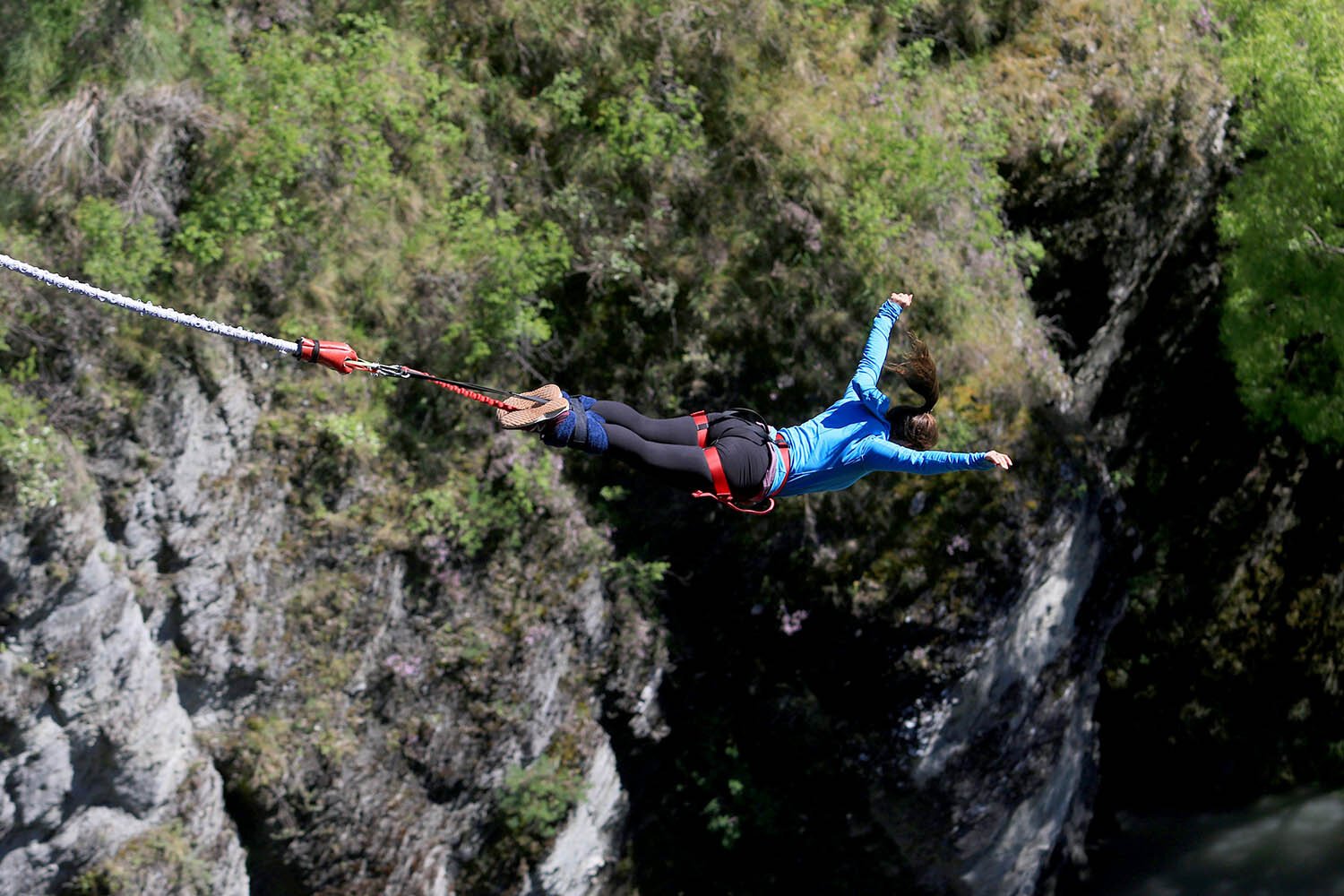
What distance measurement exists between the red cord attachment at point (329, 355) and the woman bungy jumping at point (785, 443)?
84cm

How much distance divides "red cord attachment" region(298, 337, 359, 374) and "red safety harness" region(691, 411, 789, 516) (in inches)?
75.1

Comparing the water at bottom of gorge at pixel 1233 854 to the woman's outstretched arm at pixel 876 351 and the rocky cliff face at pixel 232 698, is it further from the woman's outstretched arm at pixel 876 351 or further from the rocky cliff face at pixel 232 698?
the woman's outstretched arm at pixel 876 351

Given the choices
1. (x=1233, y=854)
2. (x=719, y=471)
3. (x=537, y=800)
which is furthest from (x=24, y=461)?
(x=1233, y=854)

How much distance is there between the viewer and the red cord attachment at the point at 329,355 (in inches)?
204

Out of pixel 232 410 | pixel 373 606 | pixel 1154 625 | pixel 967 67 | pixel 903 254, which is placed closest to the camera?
pixel 232 410

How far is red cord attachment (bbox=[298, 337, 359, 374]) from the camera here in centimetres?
518

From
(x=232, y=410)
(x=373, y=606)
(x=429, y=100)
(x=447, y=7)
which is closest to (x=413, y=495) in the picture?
(x=373, y=606)

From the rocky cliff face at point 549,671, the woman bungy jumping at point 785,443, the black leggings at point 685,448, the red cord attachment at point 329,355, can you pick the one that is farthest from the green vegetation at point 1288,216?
the red cord attachment at point 329,355

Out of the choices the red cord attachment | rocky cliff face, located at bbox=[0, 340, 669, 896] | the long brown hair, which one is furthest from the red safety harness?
rocky cliff face, located at bbox=[0, 340, 669, 896]

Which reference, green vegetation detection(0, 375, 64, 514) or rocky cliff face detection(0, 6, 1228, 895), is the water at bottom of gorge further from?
green vegetation detection(0, 375, 64, 514)

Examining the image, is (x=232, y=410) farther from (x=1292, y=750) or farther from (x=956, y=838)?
(x=1292, y=750)

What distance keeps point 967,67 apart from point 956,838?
7.27m

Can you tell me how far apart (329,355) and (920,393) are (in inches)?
116

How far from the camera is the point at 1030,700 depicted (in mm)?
11188
